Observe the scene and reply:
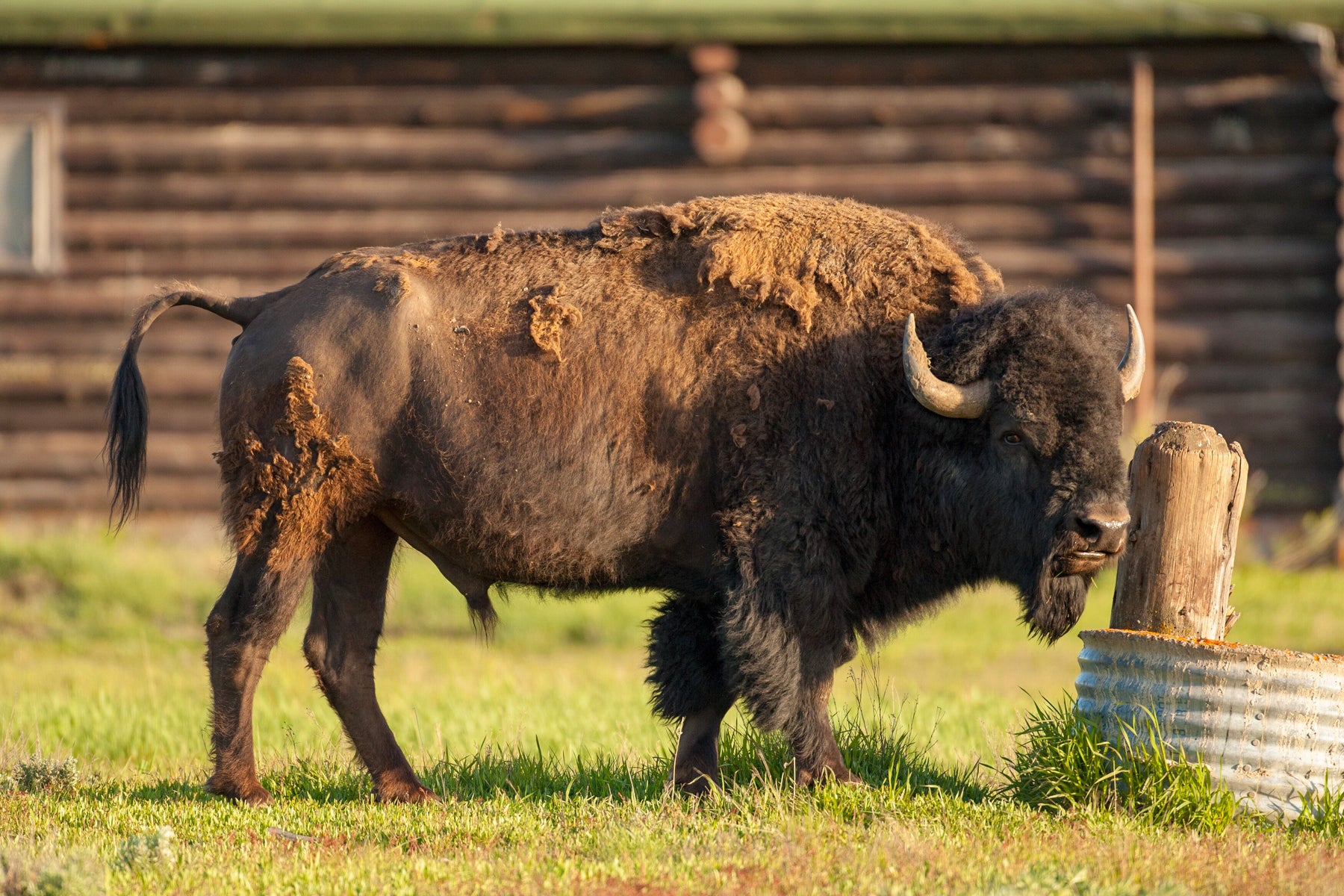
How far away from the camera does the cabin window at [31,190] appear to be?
12.6m

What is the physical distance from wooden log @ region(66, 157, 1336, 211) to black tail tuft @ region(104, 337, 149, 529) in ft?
23.1

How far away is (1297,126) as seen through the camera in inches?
482

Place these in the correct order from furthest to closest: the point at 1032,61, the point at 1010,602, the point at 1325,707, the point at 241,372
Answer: the point at 1032,61, the point at 1010,602, the point at 241,372, the point at 1325,707

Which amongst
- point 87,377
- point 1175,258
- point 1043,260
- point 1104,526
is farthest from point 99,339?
point 1104,526

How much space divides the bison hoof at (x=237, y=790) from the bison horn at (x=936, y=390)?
286cm

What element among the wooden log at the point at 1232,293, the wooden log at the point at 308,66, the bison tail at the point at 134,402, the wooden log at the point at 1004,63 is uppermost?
the wooden log at the point at 1004,63

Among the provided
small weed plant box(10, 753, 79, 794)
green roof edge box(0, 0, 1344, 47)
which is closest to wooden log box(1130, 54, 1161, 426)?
green roof edge box(0, 0, 1344, 47)

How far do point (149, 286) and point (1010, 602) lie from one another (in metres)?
8.10

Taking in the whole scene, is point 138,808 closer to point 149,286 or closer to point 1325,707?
point 1325,707

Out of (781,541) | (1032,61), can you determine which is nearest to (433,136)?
(1032,61)

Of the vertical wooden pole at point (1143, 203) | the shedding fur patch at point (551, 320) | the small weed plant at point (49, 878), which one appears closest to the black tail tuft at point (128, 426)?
the shedding fur patch at point (551, 320)

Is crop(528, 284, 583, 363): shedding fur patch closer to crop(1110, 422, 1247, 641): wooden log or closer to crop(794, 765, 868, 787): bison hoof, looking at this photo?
crop(794, 765, 868, 787): bison hoof

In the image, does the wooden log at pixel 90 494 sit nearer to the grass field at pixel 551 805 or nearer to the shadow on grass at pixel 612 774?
the grass field at pixel 551 805

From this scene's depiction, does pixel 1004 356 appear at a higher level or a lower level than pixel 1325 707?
higher
